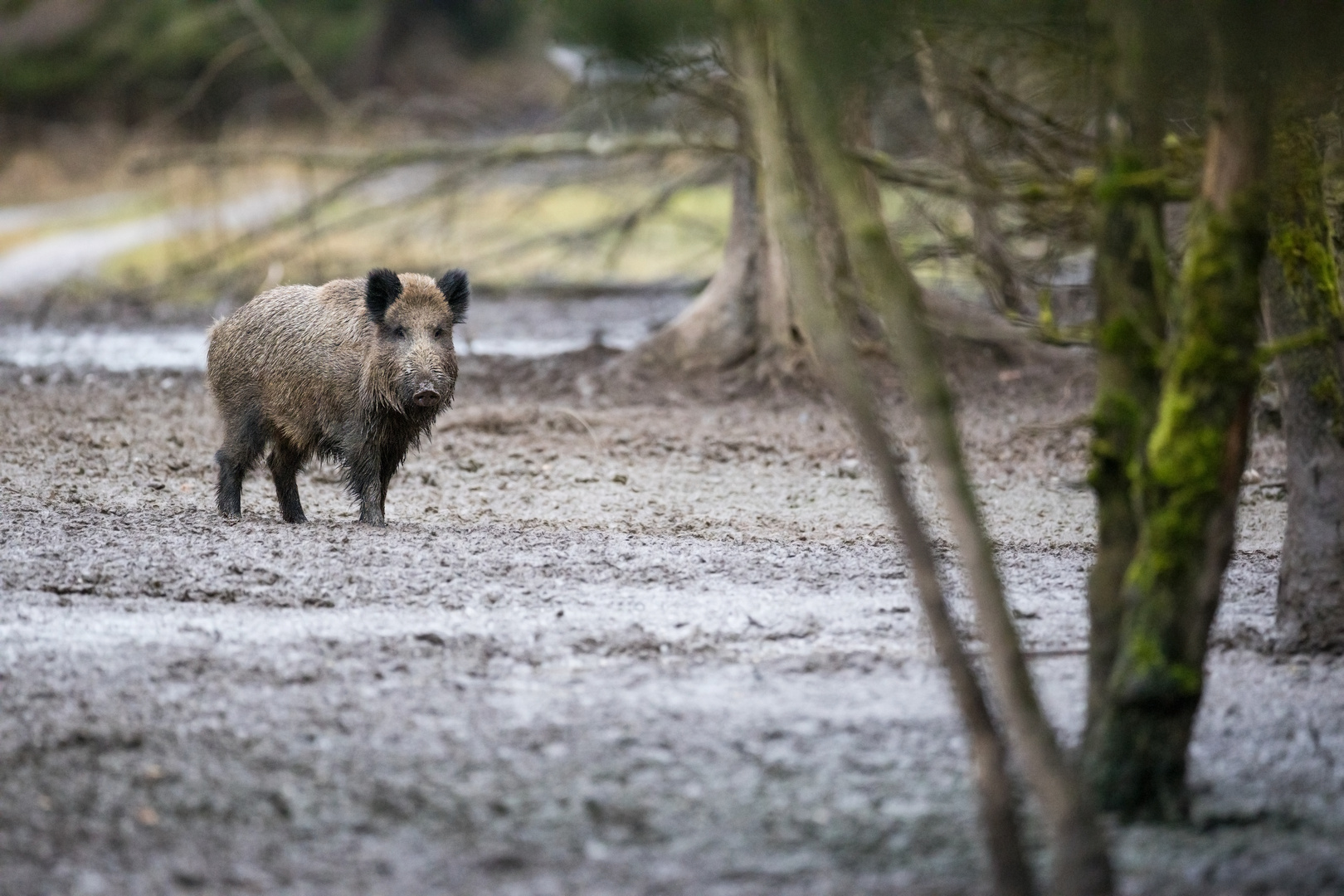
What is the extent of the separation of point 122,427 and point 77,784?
6908 millimetres

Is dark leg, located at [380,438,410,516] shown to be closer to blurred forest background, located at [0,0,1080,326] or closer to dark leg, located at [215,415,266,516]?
dark leg, located at [215,415,266,516]

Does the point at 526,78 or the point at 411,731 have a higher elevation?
the point at 526,78

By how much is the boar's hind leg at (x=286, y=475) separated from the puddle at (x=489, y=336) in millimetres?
4839

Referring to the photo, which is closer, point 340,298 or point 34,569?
point 34,569

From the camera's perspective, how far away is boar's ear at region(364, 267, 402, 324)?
7.04 metres

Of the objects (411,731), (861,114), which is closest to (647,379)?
(861,114)

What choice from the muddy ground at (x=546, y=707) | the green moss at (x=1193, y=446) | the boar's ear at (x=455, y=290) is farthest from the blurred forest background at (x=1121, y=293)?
the boar's ear at (x=455, y=290)

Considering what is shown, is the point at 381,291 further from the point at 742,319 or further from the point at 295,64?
the point at 295,64

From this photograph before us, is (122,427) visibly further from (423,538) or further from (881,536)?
(881,536)

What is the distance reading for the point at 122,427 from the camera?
10367mm

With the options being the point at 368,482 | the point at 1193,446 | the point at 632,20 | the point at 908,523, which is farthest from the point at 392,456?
the point at 908,523

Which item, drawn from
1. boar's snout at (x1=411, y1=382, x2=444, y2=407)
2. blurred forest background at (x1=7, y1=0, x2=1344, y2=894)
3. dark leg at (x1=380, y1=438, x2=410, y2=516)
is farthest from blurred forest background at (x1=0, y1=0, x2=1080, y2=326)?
dark leg at (x1=380, y1=438, x2=410, y2=516)

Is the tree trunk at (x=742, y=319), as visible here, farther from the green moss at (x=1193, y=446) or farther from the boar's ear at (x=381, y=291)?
the green moss at (x=1193, y=446)

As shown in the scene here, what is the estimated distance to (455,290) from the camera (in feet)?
24.4
